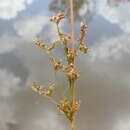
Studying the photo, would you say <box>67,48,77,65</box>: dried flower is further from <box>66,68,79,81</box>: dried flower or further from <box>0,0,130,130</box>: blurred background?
<box>0,0,130,130</box>: blurred background

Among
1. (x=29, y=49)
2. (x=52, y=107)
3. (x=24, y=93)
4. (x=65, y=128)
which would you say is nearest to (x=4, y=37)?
(x=29, y=49)

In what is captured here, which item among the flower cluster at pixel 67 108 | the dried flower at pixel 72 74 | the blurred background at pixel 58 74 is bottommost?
the flower cluster at pixel 67 108

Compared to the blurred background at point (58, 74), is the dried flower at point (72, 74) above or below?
below

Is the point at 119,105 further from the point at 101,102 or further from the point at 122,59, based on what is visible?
the point at 122,59

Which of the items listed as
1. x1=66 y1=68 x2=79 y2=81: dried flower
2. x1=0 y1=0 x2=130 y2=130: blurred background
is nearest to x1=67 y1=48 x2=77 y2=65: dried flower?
x1=66 y1=68 x2=79 y2=81: dried flower

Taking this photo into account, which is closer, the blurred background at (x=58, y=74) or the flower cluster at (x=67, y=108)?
the flower cluster at (x=67, y=108)

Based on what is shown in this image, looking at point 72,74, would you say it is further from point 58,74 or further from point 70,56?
point 58,74

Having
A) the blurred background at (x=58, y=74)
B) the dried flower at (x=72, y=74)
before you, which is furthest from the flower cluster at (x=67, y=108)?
the blurred background at (x=58, y=74)

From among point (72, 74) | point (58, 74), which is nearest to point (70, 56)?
point (72, 74)

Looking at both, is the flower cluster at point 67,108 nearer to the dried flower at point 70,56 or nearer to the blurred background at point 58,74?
the dried flower at point 70,56
